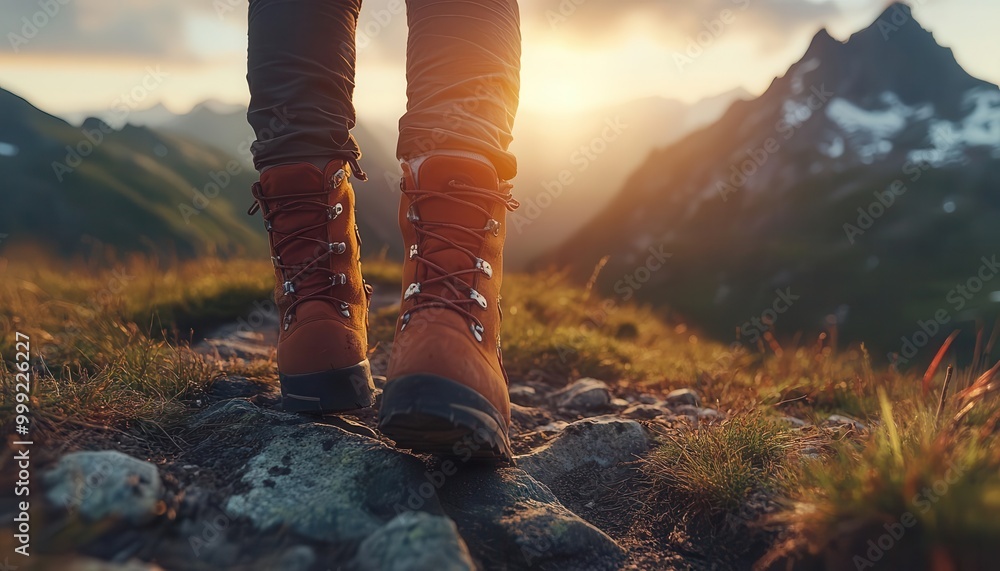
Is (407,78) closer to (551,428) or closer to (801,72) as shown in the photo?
(551,428)

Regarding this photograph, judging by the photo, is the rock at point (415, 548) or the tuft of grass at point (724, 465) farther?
the tuft of grass at point (724, 465)

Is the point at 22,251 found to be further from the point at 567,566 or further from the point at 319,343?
the point at 567,566

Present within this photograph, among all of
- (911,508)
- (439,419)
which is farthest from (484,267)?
(911,508)

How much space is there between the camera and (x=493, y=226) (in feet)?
7.50

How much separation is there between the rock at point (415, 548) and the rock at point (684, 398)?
2512 millimetres

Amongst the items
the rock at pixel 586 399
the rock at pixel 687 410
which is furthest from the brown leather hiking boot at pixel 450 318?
the rock at pixel 687 410

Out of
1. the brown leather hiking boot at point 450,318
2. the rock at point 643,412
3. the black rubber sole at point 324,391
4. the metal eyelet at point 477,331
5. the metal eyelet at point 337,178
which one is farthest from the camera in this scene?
the rock at point 643,412

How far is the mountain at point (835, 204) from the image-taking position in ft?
184

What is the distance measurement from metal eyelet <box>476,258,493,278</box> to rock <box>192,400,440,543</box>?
0.75 meters

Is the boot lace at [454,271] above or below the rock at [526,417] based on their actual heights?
above

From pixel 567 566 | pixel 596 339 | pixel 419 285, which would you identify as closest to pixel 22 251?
pixel 596 339

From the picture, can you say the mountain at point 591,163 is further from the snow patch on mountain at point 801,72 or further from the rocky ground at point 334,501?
the rocky ground at point 334,501

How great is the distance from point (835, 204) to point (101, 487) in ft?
278

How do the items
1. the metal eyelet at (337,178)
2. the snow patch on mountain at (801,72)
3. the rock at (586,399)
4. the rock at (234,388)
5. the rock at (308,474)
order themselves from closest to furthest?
the rock at (308,474) < the metal eyelet at (337,178) < the rock at (234,388) < the rock at (586,399) < the snow patch on mountain at (801,72)
